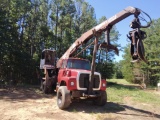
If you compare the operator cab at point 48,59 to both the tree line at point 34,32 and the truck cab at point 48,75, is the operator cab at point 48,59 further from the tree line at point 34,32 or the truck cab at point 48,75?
the tree line at point 34,32

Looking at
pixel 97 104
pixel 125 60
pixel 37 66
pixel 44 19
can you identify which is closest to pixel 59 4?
pixel 44 19

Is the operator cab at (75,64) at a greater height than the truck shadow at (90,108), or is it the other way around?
the operator cab at (75,64)

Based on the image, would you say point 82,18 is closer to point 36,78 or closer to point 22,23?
point 22,23

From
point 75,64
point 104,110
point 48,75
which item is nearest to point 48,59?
point 48,75

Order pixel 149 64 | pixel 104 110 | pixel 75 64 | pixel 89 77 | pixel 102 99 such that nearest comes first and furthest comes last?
pixel 104 110, pixel 89 77, pixel 102 99, pixel 75 64, pixel 149 64

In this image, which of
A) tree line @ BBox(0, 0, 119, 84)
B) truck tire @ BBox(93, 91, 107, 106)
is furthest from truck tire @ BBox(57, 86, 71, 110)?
tree line @ BBox(0, 0, 119, 84)

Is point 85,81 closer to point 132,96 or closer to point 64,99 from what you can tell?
point 64,99

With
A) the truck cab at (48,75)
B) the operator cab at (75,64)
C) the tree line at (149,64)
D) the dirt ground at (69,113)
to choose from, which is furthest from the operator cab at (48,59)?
the tree line at (149,64)

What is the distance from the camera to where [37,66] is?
24.0 meters

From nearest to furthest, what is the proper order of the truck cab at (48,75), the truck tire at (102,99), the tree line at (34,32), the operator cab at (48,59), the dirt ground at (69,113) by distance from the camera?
the dirt ground at (69,113) < the truck tire at (102,99) < the truck cab at (48,75) < the operator cab at (48,59) < the tree line at (34,32)

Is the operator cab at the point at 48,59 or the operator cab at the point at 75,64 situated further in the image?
the operator cab at the point at 48,59

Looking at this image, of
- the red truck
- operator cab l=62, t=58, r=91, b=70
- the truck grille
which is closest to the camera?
the red truck

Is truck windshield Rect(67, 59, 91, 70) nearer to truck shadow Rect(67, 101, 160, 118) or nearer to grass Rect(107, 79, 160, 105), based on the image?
truck shadow Rect(67, 101, 160, 118)

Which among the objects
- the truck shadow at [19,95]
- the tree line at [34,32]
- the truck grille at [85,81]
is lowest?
the truck shadow at [19,95]
